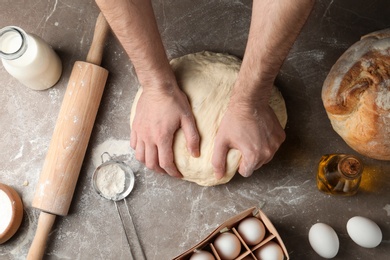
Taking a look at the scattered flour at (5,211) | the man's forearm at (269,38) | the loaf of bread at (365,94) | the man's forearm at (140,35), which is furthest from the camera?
the scattered flour at (5,211)

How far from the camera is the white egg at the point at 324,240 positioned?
4.94 ft

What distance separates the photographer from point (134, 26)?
130 centimetres

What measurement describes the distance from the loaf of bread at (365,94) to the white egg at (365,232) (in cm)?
22

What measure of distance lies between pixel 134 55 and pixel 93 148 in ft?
1.60

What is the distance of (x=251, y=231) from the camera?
148 cm

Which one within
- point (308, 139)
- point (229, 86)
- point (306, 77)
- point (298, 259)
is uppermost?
point (229, 86)

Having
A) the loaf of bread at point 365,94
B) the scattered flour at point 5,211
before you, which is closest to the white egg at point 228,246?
the loaf of bread at point 365,94

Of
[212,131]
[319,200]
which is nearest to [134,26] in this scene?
[212,131]

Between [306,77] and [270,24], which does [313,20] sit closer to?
[306,77]

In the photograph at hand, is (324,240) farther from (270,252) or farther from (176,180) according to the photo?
(176,180)

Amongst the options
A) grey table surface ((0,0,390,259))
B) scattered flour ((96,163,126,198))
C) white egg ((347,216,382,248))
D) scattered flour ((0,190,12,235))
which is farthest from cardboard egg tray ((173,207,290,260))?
scattered flour ((0,190,12,235))

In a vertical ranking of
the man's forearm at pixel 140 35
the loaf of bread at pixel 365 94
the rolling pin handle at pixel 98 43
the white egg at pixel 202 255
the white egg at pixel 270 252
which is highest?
the man's forearm at pixel 140 35

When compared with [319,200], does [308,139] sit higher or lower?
higher

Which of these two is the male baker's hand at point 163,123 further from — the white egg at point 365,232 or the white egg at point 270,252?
the white egg at point 365,232
